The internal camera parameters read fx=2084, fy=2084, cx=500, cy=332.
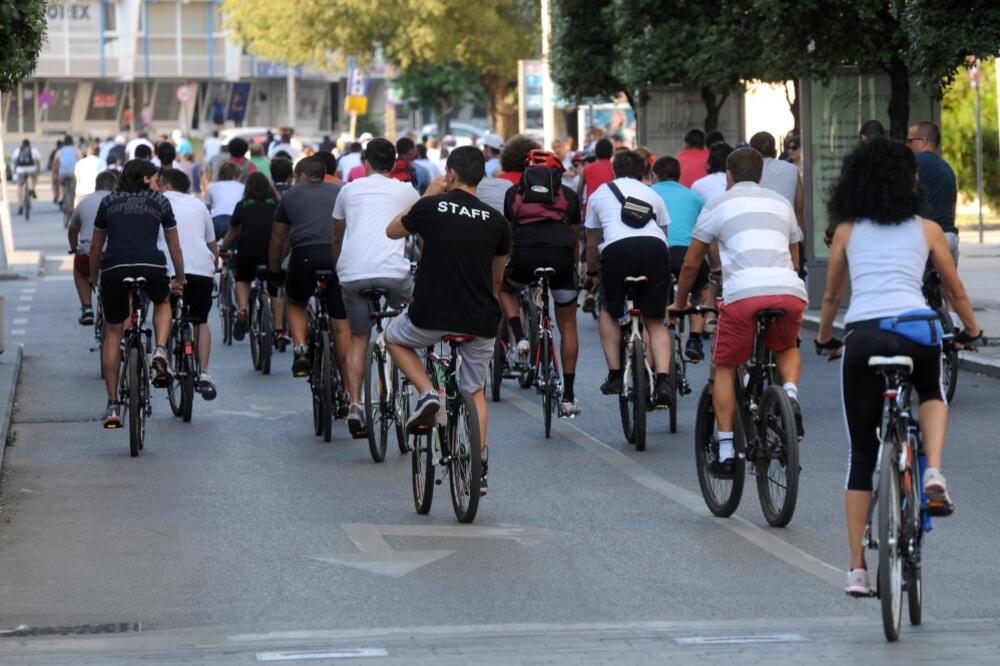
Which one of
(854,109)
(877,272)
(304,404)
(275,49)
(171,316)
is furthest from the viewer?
(275,49)

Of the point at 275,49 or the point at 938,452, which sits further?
the point at 275,49

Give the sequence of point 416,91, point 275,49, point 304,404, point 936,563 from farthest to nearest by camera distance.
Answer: point 416,91 < point 275,49 < point 304,404 < point 936,563

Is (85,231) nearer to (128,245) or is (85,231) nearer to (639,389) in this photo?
(128,245)

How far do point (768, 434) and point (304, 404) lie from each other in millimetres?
6270

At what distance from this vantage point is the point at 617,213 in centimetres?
1246

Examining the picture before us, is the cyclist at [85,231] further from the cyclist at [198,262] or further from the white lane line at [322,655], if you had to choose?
Answer: the white lane line at [322,655]

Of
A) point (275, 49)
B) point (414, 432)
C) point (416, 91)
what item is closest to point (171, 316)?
point (414, 432)

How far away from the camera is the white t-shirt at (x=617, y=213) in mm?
12414

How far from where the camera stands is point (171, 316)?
13.6 m

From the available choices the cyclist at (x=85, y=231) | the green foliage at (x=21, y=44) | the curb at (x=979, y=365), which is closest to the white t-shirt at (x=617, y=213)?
the green foliage at (x=21, y=44)

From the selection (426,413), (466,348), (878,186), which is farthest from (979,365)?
(878,186)

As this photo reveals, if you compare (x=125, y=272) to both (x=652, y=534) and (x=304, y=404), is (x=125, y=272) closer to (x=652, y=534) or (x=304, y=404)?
(x=304, y=404)

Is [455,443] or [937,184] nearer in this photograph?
[455,443]

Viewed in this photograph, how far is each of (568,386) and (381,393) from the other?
1.78 meters
